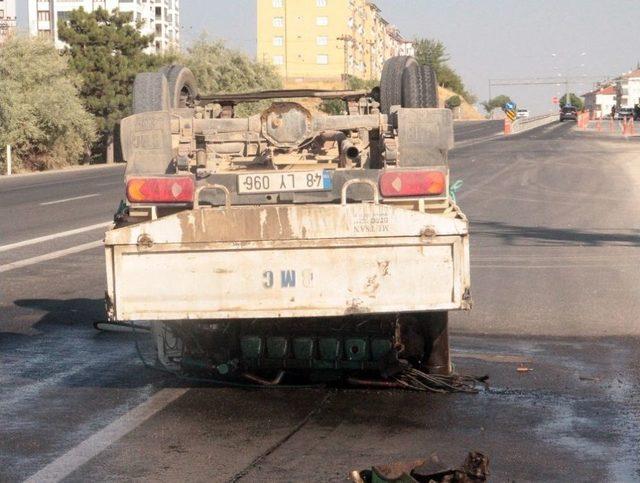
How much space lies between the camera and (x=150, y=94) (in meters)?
8.94

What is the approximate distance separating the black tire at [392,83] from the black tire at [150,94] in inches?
65.0

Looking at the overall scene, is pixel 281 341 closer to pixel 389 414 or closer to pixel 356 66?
pixel 389 414

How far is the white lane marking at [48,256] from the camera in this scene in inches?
581

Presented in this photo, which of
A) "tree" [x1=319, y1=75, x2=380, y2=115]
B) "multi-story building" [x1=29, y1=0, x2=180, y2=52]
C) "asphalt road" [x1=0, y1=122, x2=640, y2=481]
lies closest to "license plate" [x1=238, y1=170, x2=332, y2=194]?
"asphalt road" [x1=0, y1=122, x2=640, y2=481]

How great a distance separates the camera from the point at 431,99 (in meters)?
9.16

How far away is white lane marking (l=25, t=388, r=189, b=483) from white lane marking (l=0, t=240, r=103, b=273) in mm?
7695

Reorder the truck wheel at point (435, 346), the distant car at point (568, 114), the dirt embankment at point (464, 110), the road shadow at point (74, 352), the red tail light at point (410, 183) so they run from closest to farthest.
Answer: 1. the red tail light at point (410, 183)
2. the truck wheel at point (435, 346)
3. the road shadow at point (74, 352)
4. the distant car at point (568, 114)
5. the dirt embankment at point (464, 110)

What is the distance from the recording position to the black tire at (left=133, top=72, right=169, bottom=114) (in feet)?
29.2

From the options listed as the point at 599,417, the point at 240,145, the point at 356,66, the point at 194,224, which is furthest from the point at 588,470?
the point at 356,66

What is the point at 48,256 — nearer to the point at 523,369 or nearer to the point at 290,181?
the point at 523,369

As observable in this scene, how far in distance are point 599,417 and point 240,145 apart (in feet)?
10.3

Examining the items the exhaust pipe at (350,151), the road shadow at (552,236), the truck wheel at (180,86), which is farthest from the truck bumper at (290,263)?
the road shadow at (552,236)

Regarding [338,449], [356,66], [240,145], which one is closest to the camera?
[338,449]

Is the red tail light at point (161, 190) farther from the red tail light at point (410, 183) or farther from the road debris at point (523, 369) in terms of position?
the road debris at point (523, 369)
